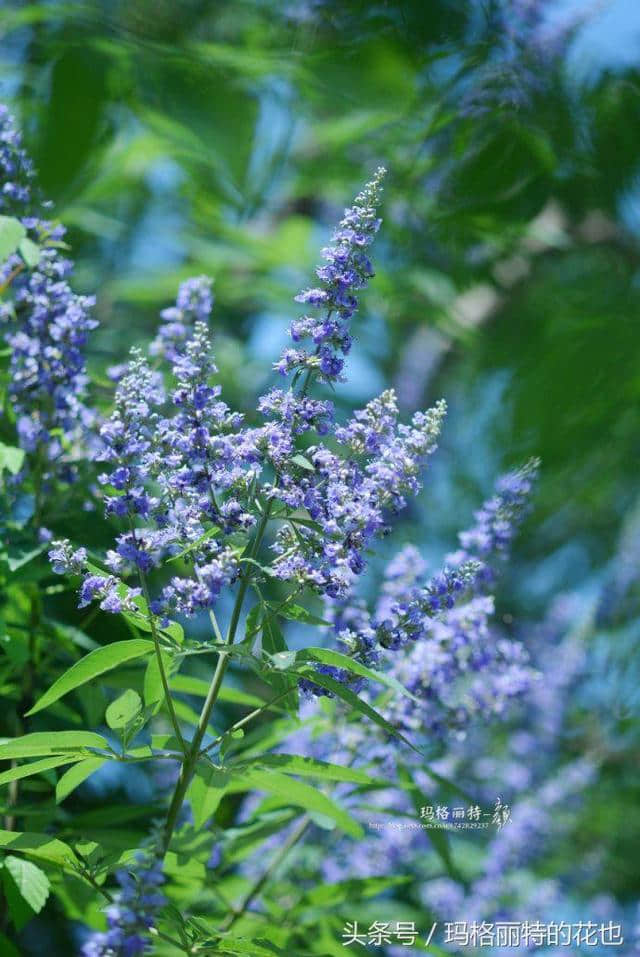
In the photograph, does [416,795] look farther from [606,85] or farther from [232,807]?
[606,85]

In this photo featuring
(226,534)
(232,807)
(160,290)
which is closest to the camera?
(226,534)

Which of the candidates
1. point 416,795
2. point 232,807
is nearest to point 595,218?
point 416,795

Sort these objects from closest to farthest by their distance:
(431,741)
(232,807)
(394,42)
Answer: (394,42) < (431,741) < (232,807)

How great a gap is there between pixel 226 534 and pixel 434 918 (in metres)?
2.20

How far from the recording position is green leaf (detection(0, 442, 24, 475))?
7.18ft

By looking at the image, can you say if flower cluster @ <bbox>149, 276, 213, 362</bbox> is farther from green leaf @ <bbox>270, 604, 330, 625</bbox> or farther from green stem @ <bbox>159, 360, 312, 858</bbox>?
green leaf @ <bbox>270, 604, 330, 625</bbox>

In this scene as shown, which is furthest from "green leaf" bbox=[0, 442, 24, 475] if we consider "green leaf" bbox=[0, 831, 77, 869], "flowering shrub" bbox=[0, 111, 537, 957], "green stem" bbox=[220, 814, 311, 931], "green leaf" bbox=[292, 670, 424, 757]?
"green stem" bbox=[220, 814, 311, 931]

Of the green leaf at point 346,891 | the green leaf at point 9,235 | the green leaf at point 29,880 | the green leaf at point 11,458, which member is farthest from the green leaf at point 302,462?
the green leaf at point 346,891

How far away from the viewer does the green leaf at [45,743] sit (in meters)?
1.67

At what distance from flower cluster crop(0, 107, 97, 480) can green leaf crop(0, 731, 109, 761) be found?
0.77 m

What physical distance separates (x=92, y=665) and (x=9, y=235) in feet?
2.68

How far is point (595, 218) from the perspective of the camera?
1526 millimetres

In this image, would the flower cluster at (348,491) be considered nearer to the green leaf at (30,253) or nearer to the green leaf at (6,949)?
the green leaf at (30,253)

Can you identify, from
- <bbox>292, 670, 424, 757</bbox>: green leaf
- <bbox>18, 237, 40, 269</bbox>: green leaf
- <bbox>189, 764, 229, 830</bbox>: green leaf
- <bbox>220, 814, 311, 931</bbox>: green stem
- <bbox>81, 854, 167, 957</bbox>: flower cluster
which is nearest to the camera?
<bbox>81, 854, 167, 957</bbox>: flower cluster
